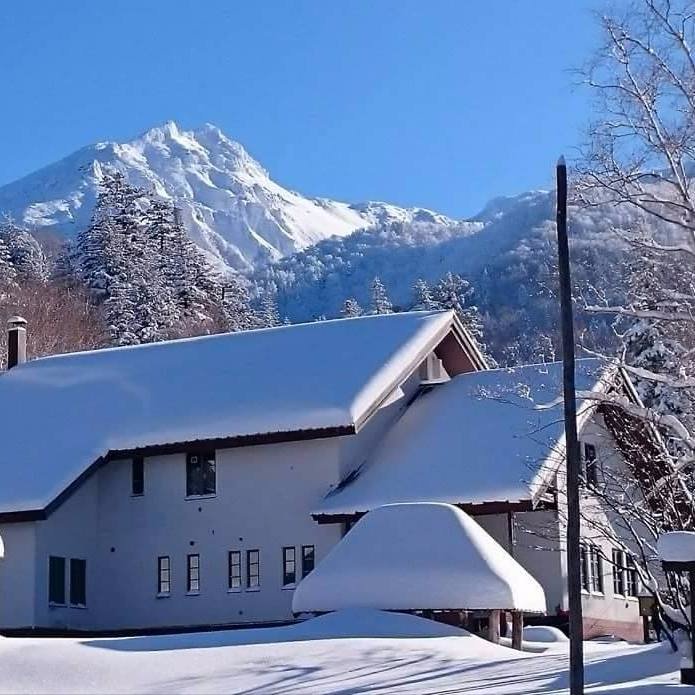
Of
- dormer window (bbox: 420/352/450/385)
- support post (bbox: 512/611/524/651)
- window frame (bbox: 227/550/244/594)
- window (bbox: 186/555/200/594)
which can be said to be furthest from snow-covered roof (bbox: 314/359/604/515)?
support post (bbox: 512/611/524/651)

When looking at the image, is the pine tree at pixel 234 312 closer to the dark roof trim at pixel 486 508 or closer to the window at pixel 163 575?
the window at pixel 163 575

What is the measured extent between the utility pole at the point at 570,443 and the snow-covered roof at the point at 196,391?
51.0ft

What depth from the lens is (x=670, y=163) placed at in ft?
70.6

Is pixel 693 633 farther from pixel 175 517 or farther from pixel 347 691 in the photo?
pixel 175 517

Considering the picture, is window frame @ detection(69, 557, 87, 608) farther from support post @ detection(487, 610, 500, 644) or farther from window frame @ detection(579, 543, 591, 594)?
support post @ detection(487, 610, 500, 644)

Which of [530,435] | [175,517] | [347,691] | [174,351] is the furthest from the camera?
[174,351]

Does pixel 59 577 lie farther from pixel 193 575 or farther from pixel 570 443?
pixel 570 443

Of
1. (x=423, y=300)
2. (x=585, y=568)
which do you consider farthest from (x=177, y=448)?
(x=423, y=300)

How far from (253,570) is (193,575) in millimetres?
1750

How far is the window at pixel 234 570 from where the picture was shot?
3444 cm

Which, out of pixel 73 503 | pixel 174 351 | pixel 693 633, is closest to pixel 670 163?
pixel 693 633

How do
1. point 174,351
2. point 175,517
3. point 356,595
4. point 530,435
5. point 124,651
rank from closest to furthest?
point 124,651, point 356,595, point 530,435, point 175,517, point 174,351

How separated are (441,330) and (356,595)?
1474cm

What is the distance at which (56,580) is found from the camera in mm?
34750
